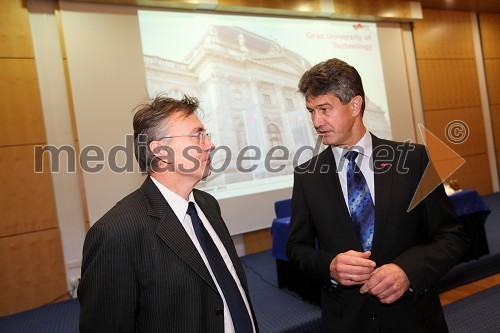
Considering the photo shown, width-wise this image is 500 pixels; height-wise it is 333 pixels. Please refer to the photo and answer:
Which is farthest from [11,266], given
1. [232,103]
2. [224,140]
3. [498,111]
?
[498,111]

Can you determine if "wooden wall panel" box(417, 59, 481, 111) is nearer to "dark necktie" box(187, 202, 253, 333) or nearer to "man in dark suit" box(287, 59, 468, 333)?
"man in dark suit" box(287, 59, 468, 333)

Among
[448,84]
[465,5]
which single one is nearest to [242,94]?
[448,84]

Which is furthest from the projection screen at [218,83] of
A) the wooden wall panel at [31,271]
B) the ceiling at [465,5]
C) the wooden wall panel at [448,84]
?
the ceiling at [465,5]

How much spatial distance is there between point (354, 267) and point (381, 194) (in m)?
0.30

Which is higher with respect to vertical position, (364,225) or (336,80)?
(336,80)

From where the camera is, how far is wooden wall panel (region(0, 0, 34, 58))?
385 cm

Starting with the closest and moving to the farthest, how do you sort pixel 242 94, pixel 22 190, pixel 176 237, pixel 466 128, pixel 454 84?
1. pixel 176 237
2. pixel 22 190
3. pixel 242 94
4. pixel 454 84
5. pixel 466 128

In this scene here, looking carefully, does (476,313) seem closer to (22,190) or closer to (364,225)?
(364,225)

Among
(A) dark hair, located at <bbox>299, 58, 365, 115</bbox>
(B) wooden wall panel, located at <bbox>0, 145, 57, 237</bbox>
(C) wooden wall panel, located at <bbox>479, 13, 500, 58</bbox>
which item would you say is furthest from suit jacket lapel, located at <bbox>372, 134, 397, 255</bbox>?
(C) wooden wall panel, located at <bbox>479, 13, 500, 58</bbox>

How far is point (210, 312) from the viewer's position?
115 centimetres

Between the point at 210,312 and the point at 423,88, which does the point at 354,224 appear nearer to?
the point at 210,312

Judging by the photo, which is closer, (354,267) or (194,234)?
(354,267)

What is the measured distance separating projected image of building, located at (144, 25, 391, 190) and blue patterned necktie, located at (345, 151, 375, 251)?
3.14 metres

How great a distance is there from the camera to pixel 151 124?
1354 millimetres
